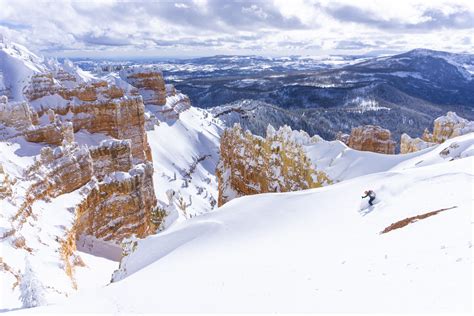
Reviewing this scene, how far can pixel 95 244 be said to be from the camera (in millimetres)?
28031

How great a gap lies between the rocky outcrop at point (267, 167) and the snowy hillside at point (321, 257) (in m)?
14.1

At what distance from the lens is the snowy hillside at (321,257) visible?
875 cm

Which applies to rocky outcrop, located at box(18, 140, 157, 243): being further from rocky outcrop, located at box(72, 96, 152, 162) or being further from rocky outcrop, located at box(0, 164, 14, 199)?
rocky outcrop, located at box(72, 96, 152, 162)

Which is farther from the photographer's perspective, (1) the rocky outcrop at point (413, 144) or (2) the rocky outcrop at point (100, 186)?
(1) the rocky outcrop at point (413, 144)

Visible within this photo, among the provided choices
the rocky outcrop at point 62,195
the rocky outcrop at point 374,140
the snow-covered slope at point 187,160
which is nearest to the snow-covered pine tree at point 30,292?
the rocky outcrop at point 62,195

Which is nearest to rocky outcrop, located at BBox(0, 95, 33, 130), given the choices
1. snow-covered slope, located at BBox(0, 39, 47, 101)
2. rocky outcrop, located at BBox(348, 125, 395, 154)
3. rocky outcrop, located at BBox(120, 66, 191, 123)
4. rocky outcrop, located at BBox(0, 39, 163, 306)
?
rocky outcrop, located at BBox(0, 39, 163, 306)

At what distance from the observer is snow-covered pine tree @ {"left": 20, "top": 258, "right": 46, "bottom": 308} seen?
12719mm

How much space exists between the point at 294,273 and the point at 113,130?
51427 millimetres

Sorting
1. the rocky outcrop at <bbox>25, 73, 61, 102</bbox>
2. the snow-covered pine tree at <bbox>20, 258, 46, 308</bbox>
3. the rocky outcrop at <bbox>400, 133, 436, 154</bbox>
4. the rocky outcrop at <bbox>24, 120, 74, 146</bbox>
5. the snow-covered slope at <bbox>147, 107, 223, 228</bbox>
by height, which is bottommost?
the snow-covered slope at <bbox>147, 107, 223, 228</bbox>

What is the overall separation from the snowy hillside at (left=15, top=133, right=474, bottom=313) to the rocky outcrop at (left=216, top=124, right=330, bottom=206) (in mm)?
14086

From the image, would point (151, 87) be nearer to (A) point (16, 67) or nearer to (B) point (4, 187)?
(A) point (16, 67)

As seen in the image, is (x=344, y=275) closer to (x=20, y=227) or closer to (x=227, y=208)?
(x=227, y=208)

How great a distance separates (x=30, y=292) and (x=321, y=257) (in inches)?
416

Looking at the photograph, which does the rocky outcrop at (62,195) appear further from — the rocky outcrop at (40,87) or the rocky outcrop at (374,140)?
the rocky outcrop at (374,140)
